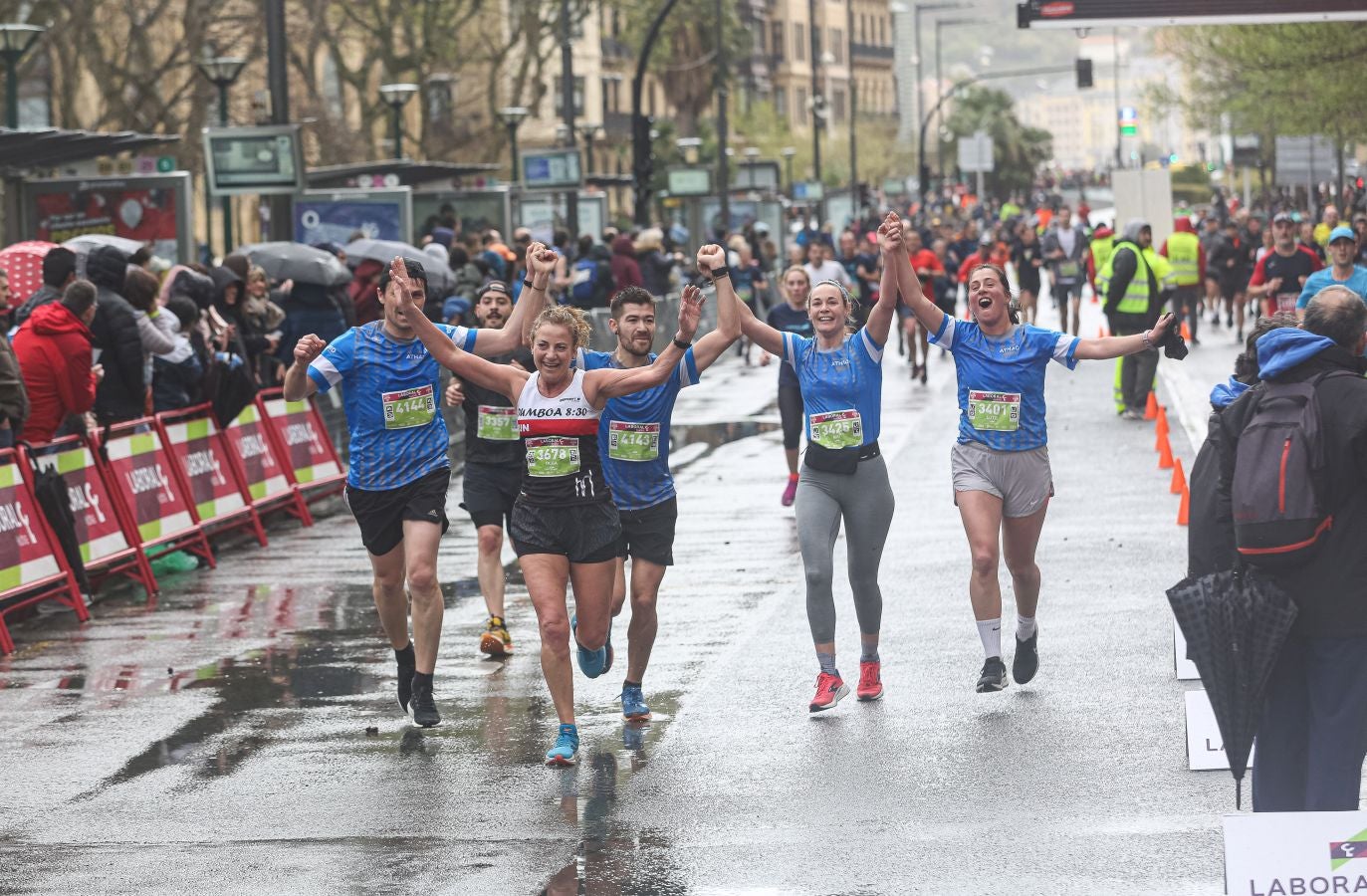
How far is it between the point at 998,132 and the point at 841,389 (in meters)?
114

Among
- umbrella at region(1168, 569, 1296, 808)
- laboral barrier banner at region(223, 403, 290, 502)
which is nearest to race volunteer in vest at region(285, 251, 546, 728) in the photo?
umbrella at region(1168, 569, 1296, 808)

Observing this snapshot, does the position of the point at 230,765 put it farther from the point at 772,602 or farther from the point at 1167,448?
the point at 1167,448

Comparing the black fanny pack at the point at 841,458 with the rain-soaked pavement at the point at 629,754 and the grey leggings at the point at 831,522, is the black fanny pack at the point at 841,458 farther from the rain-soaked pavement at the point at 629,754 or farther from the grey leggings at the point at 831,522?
the rain-soaked pavement at the point at 629,754

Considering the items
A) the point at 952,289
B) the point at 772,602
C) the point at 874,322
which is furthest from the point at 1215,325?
the point at 874,322

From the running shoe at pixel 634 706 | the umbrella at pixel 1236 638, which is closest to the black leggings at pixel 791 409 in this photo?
the running shoe at pixel 634 706

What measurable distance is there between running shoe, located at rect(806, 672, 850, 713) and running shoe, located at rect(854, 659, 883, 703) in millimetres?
270

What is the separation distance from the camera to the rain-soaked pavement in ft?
23.6

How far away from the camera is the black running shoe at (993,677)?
386 inches

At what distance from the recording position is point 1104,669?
10.2 metres

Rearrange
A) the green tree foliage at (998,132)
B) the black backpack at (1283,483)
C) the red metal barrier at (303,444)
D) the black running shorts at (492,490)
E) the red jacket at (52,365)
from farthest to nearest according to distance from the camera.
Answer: the green tree foliage at (998,132) < the red metal barrier at (303,444) < the red jacket at (52,365) < the black running shorts at (492,490) < the black backpack at (1283,483)

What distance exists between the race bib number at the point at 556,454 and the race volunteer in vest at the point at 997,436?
5.76 ft

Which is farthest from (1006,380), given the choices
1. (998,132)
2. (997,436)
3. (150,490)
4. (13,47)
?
(998,132)

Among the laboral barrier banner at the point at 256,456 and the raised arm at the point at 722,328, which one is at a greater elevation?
the raised arm at the point at 722,328

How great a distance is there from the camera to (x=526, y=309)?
9.39 m
